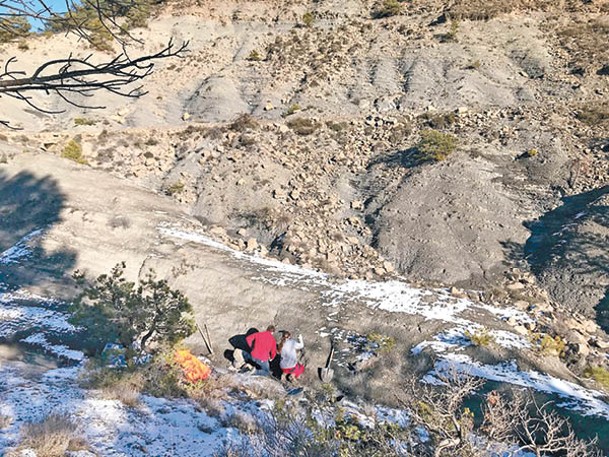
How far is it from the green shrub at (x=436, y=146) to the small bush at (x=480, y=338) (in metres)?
10.7

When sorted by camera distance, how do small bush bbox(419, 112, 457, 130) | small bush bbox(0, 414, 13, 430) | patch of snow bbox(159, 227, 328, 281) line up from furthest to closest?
small bush bbox(419, 112, 457, 130) → patch of snow bbox(159, 227, 328, 281) → small bush bbox(0, 414, 13, 430)

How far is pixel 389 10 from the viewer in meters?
36.4

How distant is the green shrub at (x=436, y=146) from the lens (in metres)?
20.6

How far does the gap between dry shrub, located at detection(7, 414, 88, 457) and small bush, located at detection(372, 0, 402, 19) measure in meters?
37.1

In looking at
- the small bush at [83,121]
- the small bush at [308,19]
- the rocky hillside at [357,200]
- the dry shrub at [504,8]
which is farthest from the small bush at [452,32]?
the small bush at [83,121]

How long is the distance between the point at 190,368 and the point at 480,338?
21.4 feet

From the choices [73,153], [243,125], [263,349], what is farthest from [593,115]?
[73,153]

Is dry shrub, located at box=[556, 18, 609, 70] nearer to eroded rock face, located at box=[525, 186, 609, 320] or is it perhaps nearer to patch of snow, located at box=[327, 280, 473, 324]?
eroded rock face, located at box=[525, 186, 609, 320]

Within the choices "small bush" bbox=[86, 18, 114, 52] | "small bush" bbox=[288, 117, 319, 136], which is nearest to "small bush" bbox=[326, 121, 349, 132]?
"small bush" bbox=[288, 117, 319, 136]

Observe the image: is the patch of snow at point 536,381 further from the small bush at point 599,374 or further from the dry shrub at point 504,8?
the dry shrub at point 504,8

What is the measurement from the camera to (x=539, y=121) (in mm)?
22594

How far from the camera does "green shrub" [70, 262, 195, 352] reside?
8.82m

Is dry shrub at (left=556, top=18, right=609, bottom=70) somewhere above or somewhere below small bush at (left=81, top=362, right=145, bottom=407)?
above

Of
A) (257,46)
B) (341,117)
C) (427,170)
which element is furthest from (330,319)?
(257,46)
